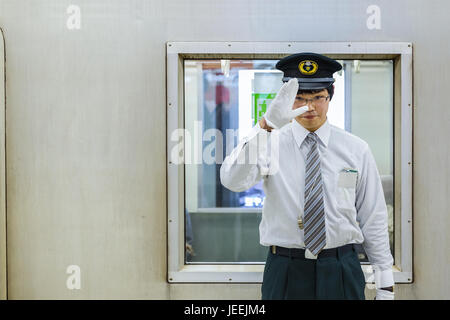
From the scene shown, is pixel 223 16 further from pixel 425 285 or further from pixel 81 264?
pixel 425 285

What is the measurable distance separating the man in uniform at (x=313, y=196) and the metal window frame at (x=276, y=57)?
0.33m

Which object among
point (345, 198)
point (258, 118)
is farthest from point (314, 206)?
point (258, 118)

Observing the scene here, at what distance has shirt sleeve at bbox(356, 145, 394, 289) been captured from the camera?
1.86 m

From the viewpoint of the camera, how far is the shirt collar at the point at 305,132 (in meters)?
1.92

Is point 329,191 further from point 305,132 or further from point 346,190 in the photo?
point 305,132

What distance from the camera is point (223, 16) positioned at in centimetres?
218

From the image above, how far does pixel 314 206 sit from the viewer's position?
5.93 ft

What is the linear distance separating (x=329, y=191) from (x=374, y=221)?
0.76ft

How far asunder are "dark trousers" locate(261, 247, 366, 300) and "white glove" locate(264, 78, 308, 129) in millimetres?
566

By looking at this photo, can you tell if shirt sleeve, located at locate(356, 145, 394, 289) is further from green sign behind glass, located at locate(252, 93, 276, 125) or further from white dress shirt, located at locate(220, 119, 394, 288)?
green sign behind glass, located at locate(252, 93, 276, 125)

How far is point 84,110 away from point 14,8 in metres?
0.62

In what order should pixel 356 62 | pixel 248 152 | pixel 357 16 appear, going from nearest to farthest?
pixel 248 152 < pixel 357 16 < pixel 356 62
